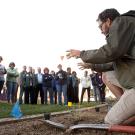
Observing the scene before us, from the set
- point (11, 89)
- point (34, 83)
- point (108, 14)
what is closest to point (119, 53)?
point (108, 14)

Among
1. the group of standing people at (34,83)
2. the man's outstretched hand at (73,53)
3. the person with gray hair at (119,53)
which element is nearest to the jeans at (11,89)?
the group of standing people at (34,83)

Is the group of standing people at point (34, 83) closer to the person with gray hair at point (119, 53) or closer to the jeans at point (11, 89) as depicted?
the jeans at point (11, 89)

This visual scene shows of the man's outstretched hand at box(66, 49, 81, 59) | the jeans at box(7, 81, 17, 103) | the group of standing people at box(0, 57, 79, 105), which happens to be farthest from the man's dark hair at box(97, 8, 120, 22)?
the jeans at box(7, 81, 17, 103)

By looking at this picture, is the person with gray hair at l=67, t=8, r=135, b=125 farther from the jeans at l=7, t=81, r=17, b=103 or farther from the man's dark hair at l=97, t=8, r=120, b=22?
the jeans at l=7, t=81, r=17, b=103

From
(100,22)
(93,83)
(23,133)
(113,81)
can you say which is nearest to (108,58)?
(100,22)

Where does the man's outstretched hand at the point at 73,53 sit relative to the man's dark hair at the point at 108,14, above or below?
below

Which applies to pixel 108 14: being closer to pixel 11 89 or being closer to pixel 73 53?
pixel 73 53

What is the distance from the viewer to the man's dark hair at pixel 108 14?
4336 millimetres

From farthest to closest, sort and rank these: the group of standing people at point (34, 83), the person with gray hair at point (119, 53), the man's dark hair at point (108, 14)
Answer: the group of standing people at point (34, 83), the man's dark hair at point (108, 14), the person with gray hair at point (119, 53)

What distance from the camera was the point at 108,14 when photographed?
4359mm

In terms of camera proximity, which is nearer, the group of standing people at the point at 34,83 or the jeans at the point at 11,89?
the jeans at the point at 11,89

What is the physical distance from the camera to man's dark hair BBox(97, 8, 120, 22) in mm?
4336

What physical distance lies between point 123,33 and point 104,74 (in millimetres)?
1905

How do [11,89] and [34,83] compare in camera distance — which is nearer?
[11,89]
